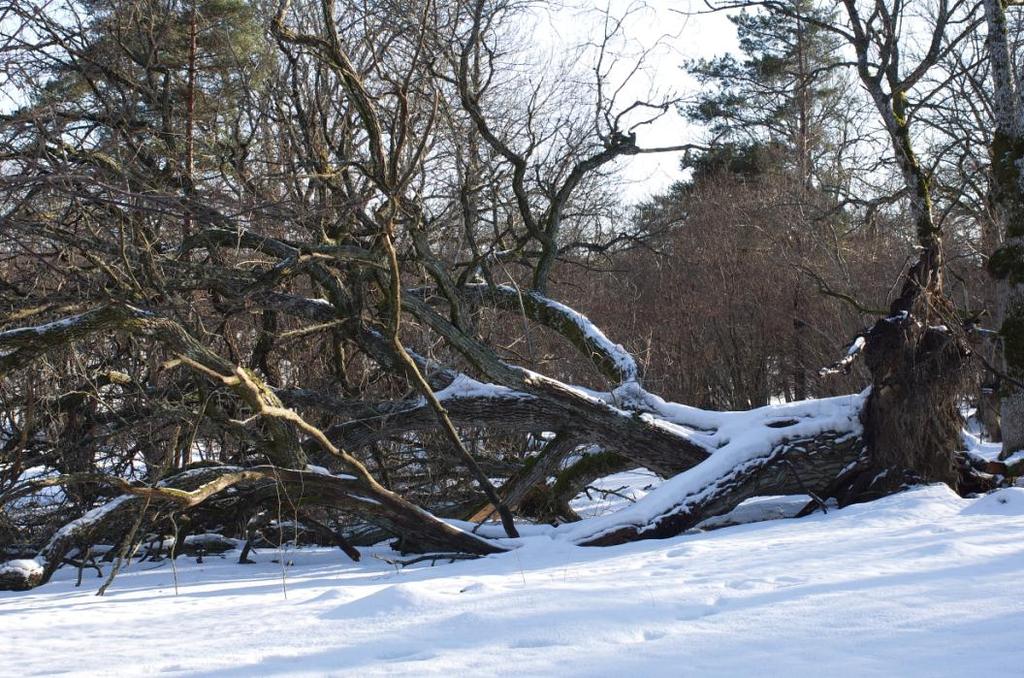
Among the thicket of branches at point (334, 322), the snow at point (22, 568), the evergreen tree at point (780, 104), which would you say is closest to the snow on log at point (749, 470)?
the thicket of branches at point (334, 322)

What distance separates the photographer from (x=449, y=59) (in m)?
9.23

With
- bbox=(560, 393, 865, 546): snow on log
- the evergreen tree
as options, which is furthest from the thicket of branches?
the evergreen tree

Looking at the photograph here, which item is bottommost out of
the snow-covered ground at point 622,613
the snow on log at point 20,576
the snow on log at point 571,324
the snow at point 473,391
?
the snow-covered ground at point 622,613

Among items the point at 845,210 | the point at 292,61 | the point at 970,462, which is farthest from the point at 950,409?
the point at 845,210

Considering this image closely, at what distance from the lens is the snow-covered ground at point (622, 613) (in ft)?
10.4

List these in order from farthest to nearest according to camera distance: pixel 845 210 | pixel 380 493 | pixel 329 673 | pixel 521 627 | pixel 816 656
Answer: pixel 845 210 → pixel 380 493 → pixel 521 627 → pixel 329 673 → pixel 816 656

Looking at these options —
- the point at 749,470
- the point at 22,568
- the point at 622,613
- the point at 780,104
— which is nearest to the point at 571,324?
the point at 749,470

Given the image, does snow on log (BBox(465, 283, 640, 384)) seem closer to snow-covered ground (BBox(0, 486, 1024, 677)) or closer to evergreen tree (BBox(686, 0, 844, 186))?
snow-covered ground (BBox(0, 486, 1024, 677))

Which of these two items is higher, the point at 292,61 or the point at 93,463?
the point at 292,61

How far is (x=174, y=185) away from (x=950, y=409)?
695 cm

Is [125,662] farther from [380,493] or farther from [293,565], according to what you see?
[293,565]

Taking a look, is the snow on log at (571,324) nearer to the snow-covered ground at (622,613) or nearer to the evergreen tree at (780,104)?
the snow-covered ground at (622,613)

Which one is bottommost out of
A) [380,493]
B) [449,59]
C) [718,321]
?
[380,493]

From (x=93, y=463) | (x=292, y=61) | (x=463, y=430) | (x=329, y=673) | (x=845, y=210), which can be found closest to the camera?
(x=329, y=673)
